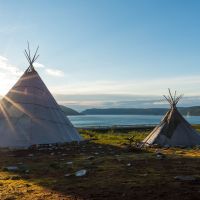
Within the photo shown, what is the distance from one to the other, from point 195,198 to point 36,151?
13.0 m

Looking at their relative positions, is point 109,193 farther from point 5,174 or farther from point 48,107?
point 48,107

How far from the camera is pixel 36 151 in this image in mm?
20469

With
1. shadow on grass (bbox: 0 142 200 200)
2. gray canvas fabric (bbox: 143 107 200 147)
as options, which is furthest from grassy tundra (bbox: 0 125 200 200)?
gray canvas fabric (bbox: 143 107 200 147)

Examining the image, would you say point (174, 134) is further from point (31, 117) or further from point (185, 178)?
point (185, 178)

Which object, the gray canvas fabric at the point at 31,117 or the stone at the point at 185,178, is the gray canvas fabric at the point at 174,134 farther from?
the stone at the point at 185,178

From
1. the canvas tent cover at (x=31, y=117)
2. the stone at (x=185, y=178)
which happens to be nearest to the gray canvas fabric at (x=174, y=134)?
the canvas tent cover at (x=31, y=117)

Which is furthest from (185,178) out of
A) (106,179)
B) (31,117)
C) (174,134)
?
(174,134)

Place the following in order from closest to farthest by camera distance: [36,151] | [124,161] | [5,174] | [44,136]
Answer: [5,174], [124,161], [36,151], [44,136]

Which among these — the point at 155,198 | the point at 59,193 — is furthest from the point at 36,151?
the point at 155,198

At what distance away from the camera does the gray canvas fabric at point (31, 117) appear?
23672 millimetres

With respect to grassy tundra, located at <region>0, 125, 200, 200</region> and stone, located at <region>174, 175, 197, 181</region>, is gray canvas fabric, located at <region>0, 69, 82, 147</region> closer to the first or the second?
grassy tundra, located at <region>0, 125, 200, 200</region>

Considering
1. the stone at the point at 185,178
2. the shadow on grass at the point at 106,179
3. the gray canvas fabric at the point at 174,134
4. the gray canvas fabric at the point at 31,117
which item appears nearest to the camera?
the shadow on grass at the point at 106,179

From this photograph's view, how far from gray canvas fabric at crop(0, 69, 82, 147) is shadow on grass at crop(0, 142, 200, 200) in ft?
23.2

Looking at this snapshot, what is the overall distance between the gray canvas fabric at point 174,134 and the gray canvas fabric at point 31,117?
5012 millimetres
